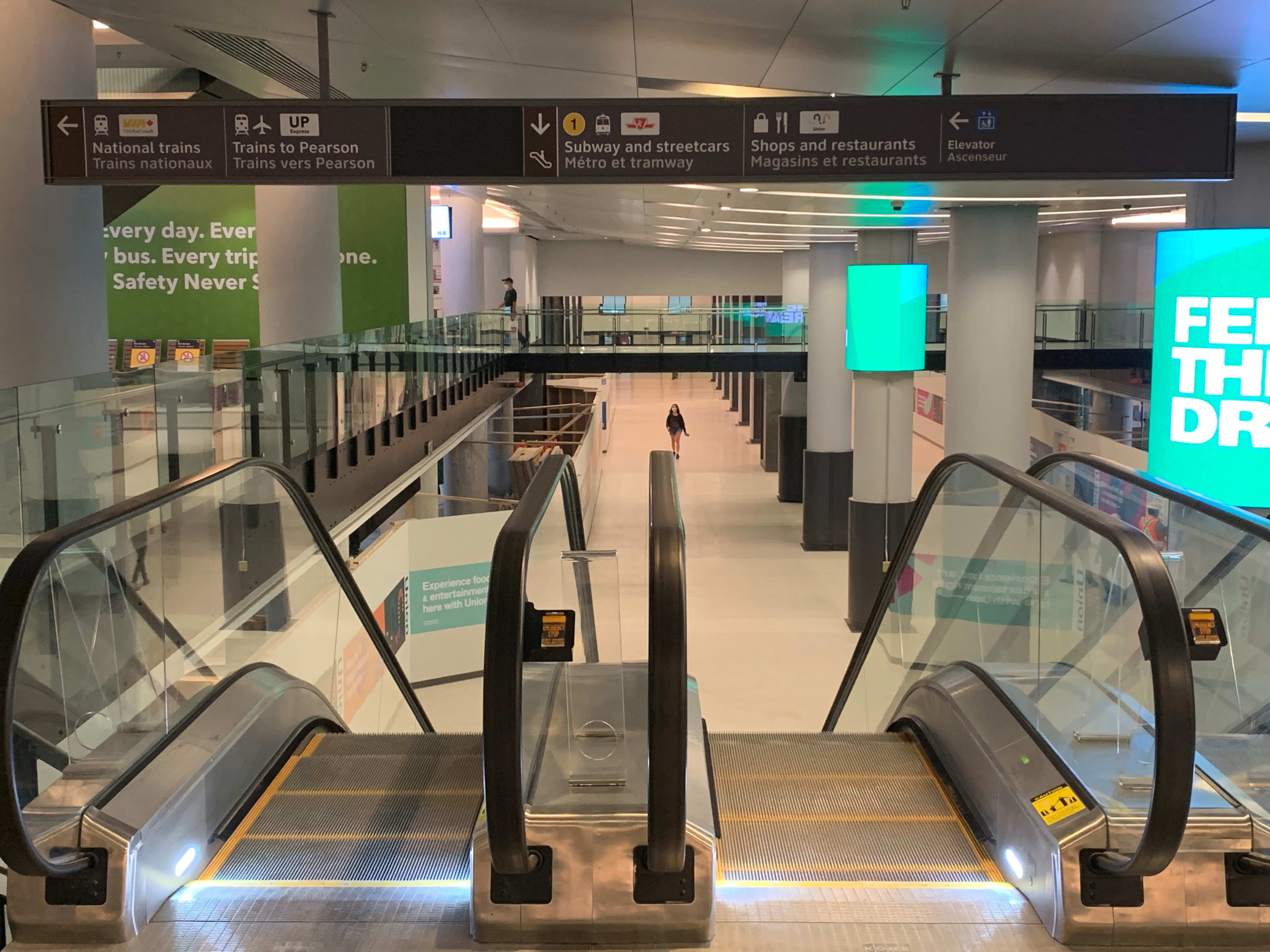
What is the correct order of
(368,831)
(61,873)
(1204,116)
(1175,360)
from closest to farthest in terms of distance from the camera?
(61,873)
(368,831)
(1204,116)
(1175,360)

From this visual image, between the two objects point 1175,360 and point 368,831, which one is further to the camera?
point 1175,360

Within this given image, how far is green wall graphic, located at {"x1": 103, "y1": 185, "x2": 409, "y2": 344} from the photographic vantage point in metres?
15.7

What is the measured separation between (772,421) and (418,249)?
1119 cm

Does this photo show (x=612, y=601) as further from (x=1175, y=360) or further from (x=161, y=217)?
(x=161, y=217)

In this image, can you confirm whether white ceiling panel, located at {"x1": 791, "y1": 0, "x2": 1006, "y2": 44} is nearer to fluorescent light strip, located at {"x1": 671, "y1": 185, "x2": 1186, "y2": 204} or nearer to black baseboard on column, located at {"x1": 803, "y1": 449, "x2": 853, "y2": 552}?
fluorescent light strip, located at {"x1": 671, "y1": 185, "x2": 1186, "y2": 204}

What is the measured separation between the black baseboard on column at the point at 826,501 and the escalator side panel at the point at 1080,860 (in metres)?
15.5

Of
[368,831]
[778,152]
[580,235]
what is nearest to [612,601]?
[368,831]

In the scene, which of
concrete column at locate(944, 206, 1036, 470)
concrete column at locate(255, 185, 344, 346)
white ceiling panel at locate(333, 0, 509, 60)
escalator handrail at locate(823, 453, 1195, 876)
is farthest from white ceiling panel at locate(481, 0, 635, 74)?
concrete column at locate(255, 185, 344, 346)

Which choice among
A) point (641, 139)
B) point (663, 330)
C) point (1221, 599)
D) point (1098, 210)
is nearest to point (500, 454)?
point (663, 330)

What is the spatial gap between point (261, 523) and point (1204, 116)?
5.32 m

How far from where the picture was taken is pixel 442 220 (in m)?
23.5

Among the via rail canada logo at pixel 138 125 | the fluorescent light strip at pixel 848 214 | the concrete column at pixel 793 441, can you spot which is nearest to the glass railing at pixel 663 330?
the concrete column at pixel 793 441

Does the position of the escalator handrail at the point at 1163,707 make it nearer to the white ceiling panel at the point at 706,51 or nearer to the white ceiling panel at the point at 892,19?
the white ceiling panel at the point at 892,19

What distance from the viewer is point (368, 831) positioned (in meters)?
3.30
